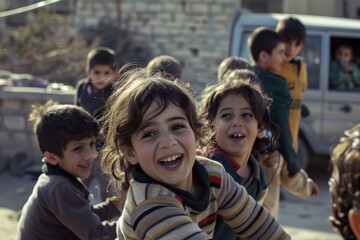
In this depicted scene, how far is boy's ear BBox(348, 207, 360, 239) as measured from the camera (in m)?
1.56

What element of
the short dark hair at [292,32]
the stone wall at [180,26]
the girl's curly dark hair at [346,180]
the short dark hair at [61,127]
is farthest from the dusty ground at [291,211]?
the stone wall at [180,26]

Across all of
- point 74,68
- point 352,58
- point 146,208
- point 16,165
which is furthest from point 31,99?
point 146,208

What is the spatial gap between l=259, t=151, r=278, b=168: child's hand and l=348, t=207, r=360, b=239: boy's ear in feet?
7.07

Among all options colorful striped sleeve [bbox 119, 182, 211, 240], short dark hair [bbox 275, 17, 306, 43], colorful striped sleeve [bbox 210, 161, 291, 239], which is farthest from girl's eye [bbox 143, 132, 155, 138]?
short dark hair [bbox 275, 17, 306, 43]

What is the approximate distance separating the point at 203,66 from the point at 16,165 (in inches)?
215

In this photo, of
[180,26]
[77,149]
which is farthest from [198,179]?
[180,26]

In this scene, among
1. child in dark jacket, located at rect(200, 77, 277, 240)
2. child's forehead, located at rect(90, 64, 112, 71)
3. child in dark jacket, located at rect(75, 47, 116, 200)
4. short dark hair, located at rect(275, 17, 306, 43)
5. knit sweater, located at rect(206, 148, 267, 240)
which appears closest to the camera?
knit sweater, located at rect(206, 148, 267, 240)

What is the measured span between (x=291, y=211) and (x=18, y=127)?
123 inches

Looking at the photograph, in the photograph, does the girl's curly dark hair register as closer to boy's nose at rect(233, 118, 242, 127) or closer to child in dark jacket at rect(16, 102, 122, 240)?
boy's nose at rect(233, 118, 242, 127)

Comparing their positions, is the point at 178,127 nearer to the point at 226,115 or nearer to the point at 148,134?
the point at 148,134

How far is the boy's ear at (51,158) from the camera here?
3.02m

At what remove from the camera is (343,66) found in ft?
26.2

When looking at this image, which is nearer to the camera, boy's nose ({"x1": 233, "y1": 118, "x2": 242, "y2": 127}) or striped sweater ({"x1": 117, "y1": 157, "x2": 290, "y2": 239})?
striped sweater ({"x1": 117, "y1": 157, "x2": 290, "y2": 239})

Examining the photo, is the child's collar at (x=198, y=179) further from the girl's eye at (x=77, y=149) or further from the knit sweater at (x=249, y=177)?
the girl's eye at (x=77, y=149)
